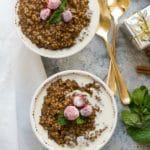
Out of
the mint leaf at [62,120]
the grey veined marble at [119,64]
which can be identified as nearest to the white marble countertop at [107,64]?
the grey veined marble at [119,64]

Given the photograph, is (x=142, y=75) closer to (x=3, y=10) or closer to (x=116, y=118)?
(x=116, y=118)

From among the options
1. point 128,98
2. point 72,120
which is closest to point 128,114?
point 128,98

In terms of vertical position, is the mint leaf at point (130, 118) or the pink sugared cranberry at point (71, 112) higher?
the pink sugared cranberry at point (71, 112)

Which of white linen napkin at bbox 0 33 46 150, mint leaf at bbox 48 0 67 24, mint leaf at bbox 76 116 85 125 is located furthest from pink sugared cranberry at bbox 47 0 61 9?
mint leaf at bbox 76 116 85 125

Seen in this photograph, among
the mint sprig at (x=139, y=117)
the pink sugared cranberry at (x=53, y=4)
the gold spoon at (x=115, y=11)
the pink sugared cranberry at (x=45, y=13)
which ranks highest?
the pink sugared cranberry at (x=53, y=4)

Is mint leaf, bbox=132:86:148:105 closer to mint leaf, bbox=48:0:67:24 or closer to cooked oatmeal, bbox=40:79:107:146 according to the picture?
cooked oatmeal, bbox=40:79:107:146

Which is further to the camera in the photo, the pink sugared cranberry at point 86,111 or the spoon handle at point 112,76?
the spoon handle at point 112,76

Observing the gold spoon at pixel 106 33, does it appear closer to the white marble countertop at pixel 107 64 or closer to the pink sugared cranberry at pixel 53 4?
the white marble countertop at pixel 107 64
